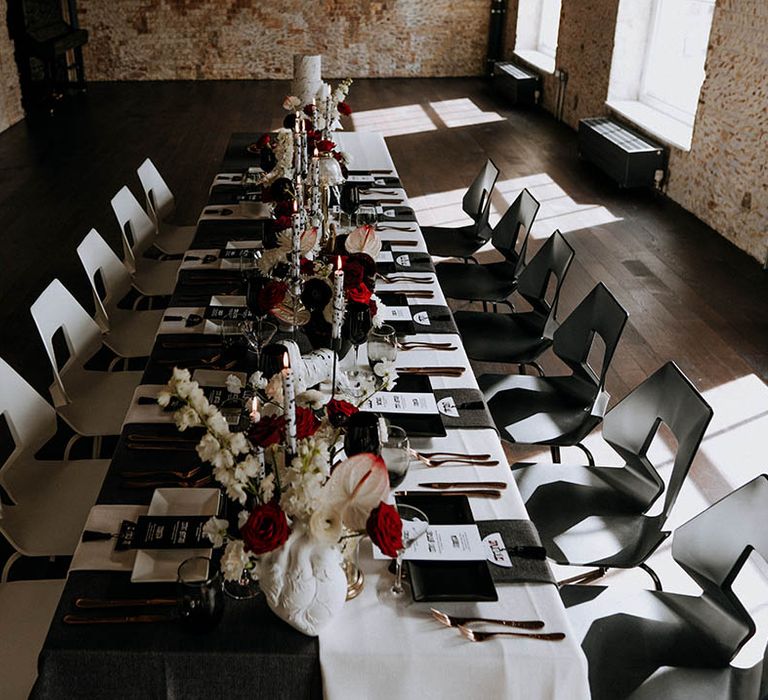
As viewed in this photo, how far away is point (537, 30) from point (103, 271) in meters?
10.8

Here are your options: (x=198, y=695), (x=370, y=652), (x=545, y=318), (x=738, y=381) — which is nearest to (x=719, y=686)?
(x=370, y=652)

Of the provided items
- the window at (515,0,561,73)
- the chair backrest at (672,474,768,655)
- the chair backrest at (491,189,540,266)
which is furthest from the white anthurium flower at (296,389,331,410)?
the window at (515,0,561,73)

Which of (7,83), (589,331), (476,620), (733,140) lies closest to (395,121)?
(7,83)

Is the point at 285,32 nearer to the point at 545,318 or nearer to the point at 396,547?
the point at 545,318

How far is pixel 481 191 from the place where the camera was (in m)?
5.59

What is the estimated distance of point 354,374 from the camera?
2844 millimetres

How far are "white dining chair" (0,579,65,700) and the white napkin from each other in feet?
0.95

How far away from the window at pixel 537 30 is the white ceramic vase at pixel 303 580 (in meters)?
11.7

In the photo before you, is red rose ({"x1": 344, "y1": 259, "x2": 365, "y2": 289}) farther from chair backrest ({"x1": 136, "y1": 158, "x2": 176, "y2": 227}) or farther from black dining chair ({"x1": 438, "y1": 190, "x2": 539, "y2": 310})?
chair backrest ({"x1": 136, "y1": 158, "x2": 176, "y2": 227})

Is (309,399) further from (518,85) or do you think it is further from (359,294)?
(518,85)

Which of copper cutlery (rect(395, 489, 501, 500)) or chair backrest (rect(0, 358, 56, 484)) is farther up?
copper cutlery (rect(395, 489, 501, 500))

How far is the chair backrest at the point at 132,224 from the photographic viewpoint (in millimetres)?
4629

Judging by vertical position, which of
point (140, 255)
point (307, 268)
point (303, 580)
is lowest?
point (140, 255)

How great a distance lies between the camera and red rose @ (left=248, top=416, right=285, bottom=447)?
179 centimetres
